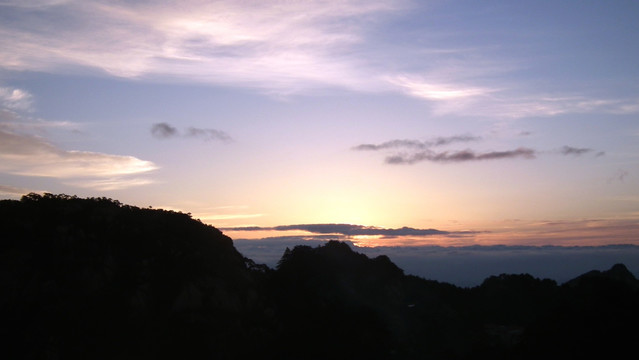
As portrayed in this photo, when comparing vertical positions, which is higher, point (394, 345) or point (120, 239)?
point (120, 239)

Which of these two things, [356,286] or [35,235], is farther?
[356,286]

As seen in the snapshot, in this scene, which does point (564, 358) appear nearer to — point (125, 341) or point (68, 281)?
point (125, 341)

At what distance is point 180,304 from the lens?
38.1m

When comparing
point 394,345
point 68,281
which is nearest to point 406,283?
point 394,345

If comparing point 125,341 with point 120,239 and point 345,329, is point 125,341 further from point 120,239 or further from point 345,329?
point 345,329

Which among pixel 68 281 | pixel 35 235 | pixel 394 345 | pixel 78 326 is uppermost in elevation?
pixel 35 235

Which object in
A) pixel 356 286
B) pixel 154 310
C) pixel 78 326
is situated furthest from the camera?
pixel 356 286

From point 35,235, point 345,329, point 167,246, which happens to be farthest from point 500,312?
point 35,235

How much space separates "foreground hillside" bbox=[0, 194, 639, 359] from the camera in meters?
34.6

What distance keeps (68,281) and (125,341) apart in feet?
16.1

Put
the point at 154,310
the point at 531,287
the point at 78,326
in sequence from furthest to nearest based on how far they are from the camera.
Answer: the point at 531,287 < the point at 154,310 < the point at 78,326

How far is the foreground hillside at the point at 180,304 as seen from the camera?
3456 cm

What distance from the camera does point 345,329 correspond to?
148 ft

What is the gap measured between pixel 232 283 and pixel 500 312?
35.5m
